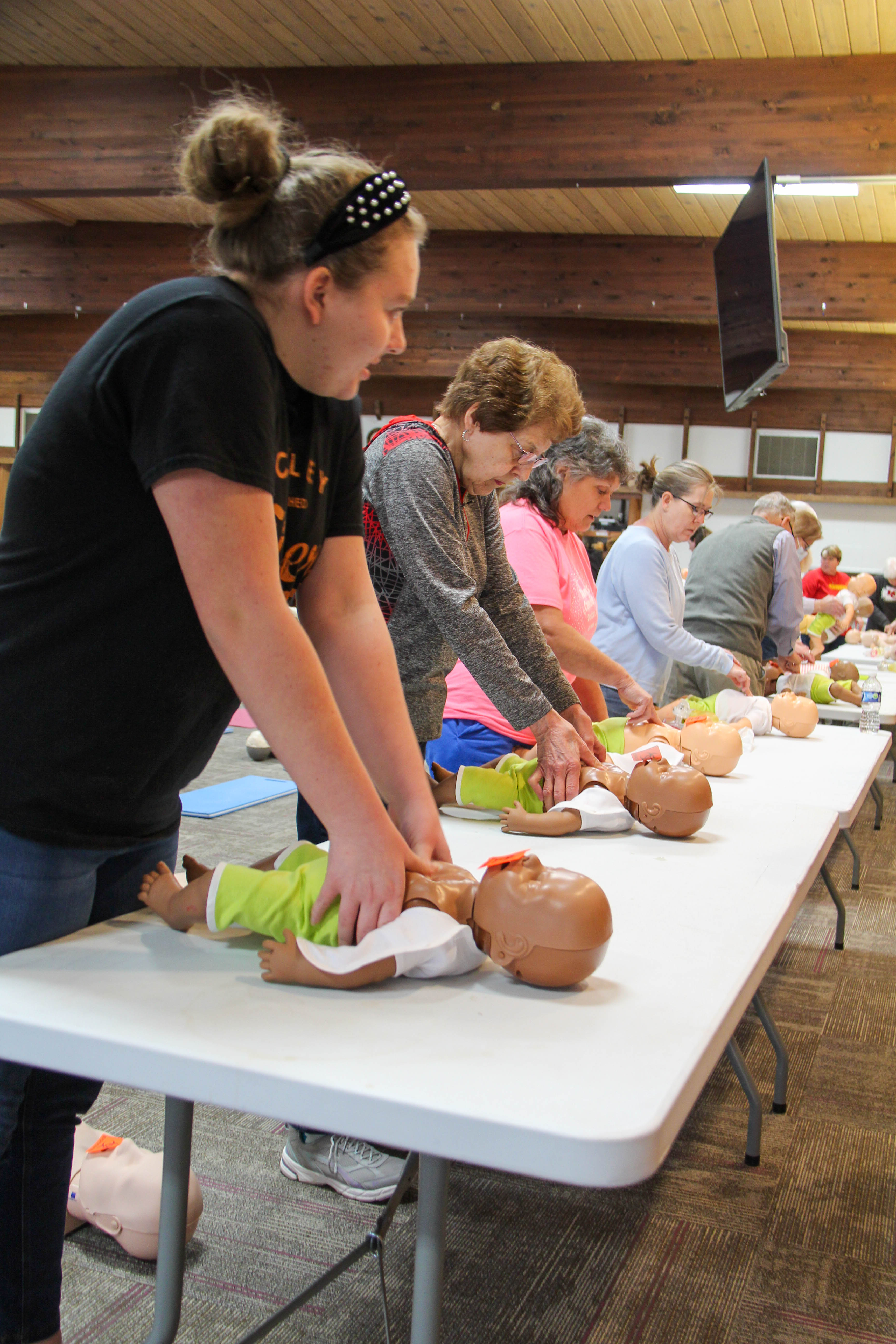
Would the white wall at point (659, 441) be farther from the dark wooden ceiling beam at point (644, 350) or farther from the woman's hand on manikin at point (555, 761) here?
the woman's hand on manikin at point (555, 761)

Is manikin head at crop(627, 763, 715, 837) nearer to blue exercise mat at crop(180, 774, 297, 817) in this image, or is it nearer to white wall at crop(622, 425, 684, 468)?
blue exercise mat at crop(180, 774, 297, 817)

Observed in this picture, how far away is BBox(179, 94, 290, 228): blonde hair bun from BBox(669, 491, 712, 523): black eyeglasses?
7.78 feet

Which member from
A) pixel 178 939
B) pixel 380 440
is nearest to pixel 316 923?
pixel 178 939

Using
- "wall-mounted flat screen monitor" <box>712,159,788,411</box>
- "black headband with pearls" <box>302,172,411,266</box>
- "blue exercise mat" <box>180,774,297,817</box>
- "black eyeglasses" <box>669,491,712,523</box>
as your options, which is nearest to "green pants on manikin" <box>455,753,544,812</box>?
"black headband with pearls" <box>302,172,411,266</box>

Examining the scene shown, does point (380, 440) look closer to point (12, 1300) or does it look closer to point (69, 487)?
point (69, 487)

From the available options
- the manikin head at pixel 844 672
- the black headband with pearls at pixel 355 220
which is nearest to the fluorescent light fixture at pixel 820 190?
the manikin head at pixel 844 672

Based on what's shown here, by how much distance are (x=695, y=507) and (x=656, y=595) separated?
30 centimetres

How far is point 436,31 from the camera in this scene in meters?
4.90

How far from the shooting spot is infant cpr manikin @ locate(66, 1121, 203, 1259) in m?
1.54

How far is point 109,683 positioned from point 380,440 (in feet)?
3.08

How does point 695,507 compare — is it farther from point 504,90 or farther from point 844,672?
point 504,90

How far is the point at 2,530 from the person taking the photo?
0.99 meters

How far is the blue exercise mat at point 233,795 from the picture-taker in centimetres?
425

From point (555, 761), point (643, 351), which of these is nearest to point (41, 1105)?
point (555, 761)
